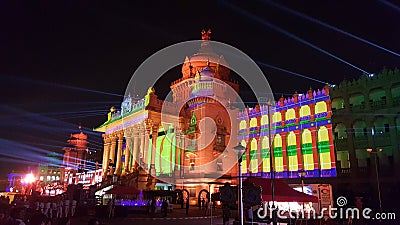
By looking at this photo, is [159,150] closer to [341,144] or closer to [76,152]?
[341,144]

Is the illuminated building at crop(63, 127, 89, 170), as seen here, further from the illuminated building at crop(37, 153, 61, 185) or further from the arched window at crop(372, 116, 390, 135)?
the arched window at crop(372, 116, 390, 135)

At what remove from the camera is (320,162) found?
3725 centimetres

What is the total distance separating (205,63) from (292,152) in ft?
72.5

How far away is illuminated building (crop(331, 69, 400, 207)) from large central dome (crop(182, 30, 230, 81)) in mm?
21148

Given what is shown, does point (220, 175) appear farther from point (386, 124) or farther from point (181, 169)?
point (386, 124)

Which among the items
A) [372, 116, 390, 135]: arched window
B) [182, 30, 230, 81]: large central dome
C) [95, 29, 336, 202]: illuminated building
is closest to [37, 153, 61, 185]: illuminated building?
[95, 29, 336, 202]: illuminated building

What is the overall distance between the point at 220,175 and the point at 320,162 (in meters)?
13.7

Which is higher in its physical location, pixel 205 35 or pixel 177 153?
pixel 205 35

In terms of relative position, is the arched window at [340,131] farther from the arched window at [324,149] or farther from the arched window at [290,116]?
the arched window at [290,116]

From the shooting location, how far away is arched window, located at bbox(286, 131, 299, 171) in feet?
132

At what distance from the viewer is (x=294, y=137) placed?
41031mm

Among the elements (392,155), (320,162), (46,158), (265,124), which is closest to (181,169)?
(265,124)

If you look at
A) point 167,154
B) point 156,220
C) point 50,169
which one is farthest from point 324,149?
point 50,169

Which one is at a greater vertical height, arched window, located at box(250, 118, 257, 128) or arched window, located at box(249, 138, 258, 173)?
arched window, located at box(250, 118, 257, 128)
